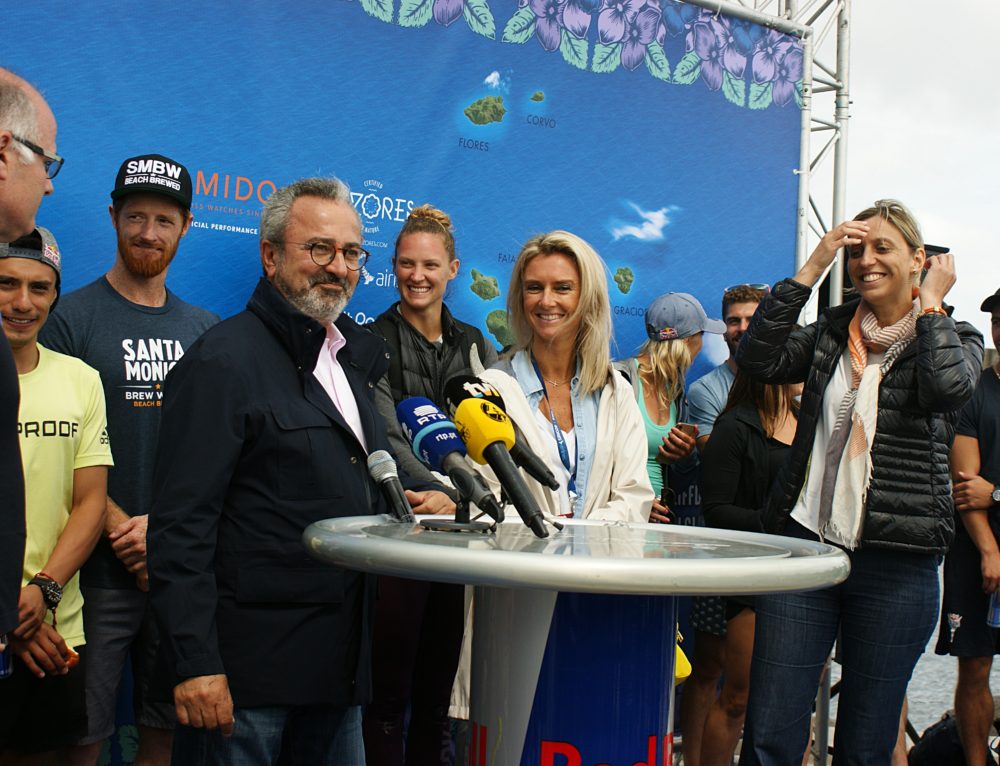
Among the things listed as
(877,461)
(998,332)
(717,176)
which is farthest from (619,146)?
(877,461)

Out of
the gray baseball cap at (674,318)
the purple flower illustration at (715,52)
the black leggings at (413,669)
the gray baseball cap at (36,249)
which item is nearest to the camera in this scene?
the gray baseball cap at (36,249)

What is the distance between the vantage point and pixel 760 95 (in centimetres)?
538

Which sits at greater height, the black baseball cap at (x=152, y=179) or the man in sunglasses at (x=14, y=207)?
the black baseball cap at (x=152, y=179)

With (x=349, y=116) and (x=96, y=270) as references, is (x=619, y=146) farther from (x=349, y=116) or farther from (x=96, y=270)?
(x=96, y=270)

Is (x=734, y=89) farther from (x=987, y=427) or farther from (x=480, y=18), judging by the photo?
(x=987, y=427)

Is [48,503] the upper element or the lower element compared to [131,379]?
lower

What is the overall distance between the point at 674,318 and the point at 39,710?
3033mm

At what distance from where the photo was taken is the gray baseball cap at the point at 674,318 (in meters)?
4.68

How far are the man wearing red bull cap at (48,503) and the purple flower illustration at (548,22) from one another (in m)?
2.53

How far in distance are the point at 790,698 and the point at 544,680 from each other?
1639mm

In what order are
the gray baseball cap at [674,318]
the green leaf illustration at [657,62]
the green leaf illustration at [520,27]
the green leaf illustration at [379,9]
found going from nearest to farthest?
the green leaf illustration at [379,9] < the green leaf illustration at [520,27] < the gray baseball cap at [674,318] < the green leaf illustration at [657,62]

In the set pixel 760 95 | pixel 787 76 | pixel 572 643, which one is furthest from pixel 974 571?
pixel 572 643

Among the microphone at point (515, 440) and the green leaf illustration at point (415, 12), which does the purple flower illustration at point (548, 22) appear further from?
the microphone at point (515, 440)

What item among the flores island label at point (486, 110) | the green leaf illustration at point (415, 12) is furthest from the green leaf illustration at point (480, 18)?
the flores island label at point (486, 110)
